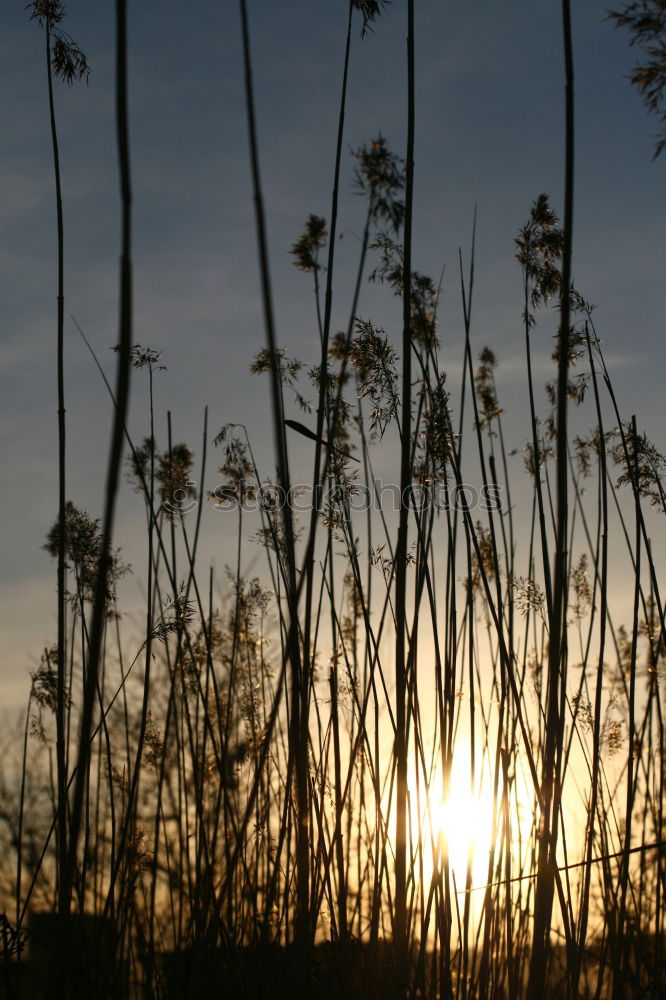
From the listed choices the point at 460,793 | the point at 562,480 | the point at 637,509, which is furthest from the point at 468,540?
the point at 460,793

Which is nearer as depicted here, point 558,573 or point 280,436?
point 280,436

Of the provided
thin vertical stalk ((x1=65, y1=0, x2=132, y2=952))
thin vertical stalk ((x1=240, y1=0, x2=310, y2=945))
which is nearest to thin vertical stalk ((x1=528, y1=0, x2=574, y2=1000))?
thin vertical stalk ((x1=240, y1=0, x2=310, y2=945))

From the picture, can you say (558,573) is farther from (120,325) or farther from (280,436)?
(120,325)

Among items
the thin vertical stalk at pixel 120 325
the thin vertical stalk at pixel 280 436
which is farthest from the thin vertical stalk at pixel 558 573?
the thin vertical stalk at pixel 120 325

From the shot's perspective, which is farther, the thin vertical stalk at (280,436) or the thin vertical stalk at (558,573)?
the thin vertical stalk at (558,573)

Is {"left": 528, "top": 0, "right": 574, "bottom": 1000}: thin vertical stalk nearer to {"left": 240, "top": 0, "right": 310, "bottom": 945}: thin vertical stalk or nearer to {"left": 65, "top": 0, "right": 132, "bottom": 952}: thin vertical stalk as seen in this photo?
{"left": 240, "top": 0, "right": 310, "bottom": 945}: thin vertical stalk

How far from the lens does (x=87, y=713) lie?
2.39 ft

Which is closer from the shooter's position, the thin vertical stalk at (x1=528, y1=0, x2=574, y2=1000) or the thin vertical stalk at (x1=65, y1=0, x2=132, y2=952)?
the thin vertical stalk at (x1=65, y1=0, x2=132, y2=952)

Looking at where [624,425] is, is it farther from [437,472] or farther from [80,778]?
[80,778]

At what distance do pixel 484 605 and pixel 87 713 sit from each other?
6.97 ft

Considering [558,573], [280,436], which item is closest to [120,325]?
[280,436]

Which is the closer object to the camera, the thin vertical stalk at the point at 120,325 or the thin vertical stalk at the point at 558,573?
the thin vertical stalk at the point at 120,325

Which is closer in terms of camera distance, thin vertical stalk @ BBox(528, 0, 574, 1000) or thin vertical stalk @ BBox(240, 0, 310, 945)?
thin vertical stalk @ BBox(240, 0, 310, 945)

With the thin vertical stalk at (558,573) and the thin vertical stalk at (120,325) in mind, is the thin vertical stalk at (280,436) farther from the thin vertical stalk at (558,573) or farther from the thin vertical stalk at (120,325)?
the thin vertical stalk at (558,573)
